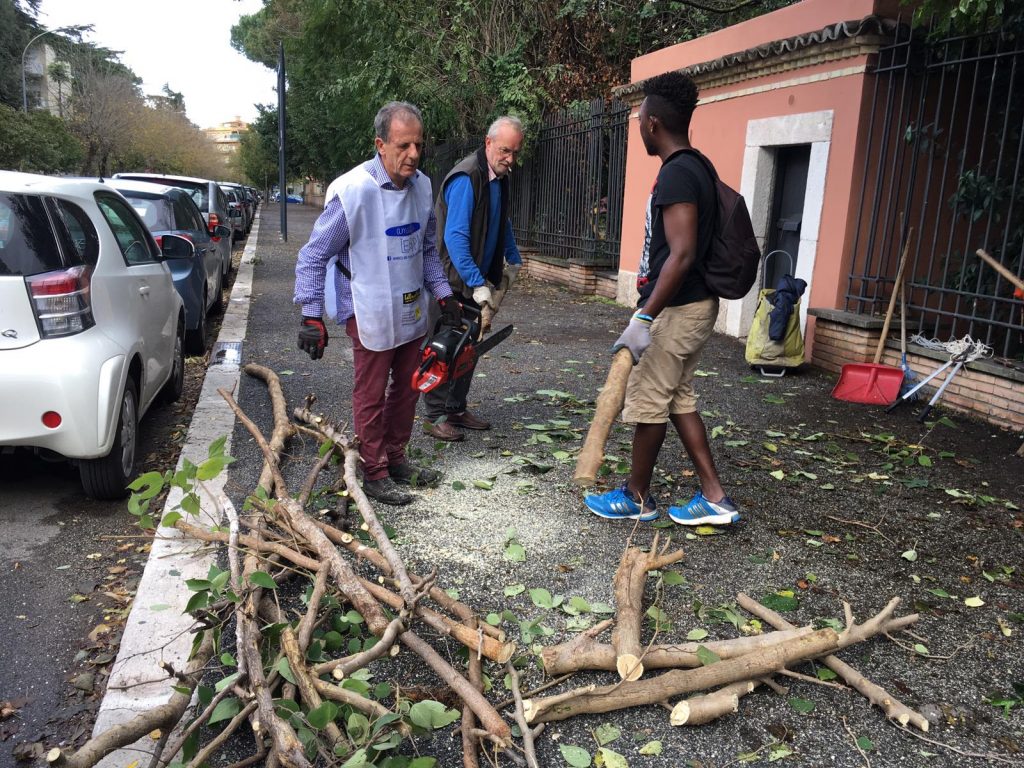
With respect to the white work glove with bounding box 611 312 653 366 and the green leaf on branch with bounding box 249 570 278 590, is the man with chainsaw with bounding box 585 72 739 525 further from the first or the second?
the green leaf on branch with bounding box 249 570 278 590

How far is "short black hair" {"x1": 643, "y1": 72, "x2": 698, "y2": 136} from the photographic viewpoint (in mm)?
3658

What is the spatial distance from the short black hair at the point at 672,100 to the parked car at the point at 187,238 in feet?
17.3

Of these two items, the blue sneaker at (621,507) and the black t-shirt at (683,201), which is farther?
the blue sneaker at (621,507)

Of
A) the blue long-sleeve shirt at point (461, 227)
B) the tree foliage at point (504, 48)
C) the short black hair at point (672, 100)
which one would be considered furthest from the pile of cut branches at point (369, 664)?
the tree foliage at point (504, 48)

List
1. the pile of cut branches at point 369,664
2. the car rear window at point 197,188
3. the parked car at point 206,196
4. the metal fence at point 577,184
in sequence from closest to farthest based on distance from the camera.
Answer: the pile of cut branches at point 369,664, the metal fence at point 577,184, the parked car at point 206,196, the car rear window at point 197,188

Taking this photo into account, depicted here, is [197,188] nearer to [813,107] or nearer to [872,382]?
[813,107]

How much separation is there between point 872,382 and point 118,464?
5.46 m

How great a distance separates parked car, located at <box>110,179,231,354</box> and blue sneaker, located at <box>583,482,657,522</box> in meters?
5.09

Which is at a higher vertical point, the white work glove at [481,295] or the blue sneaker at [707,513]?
the white work glove at [481,295]

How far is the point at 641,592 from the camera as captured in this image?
10.4 ft

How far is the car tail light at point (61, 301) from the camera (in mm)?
3932

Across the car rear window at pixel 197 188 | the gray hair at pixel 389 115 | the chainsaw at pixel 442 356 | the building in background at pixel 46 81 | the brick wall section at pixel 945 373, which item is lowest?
the brick wall section at pixel 945 373

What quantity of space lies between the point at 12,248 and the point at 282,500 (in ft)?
5.90

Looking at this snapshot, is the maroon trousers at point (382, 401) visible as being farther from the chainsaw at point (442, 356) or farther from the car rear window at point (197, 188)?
the car rear window at point (197, 188)
